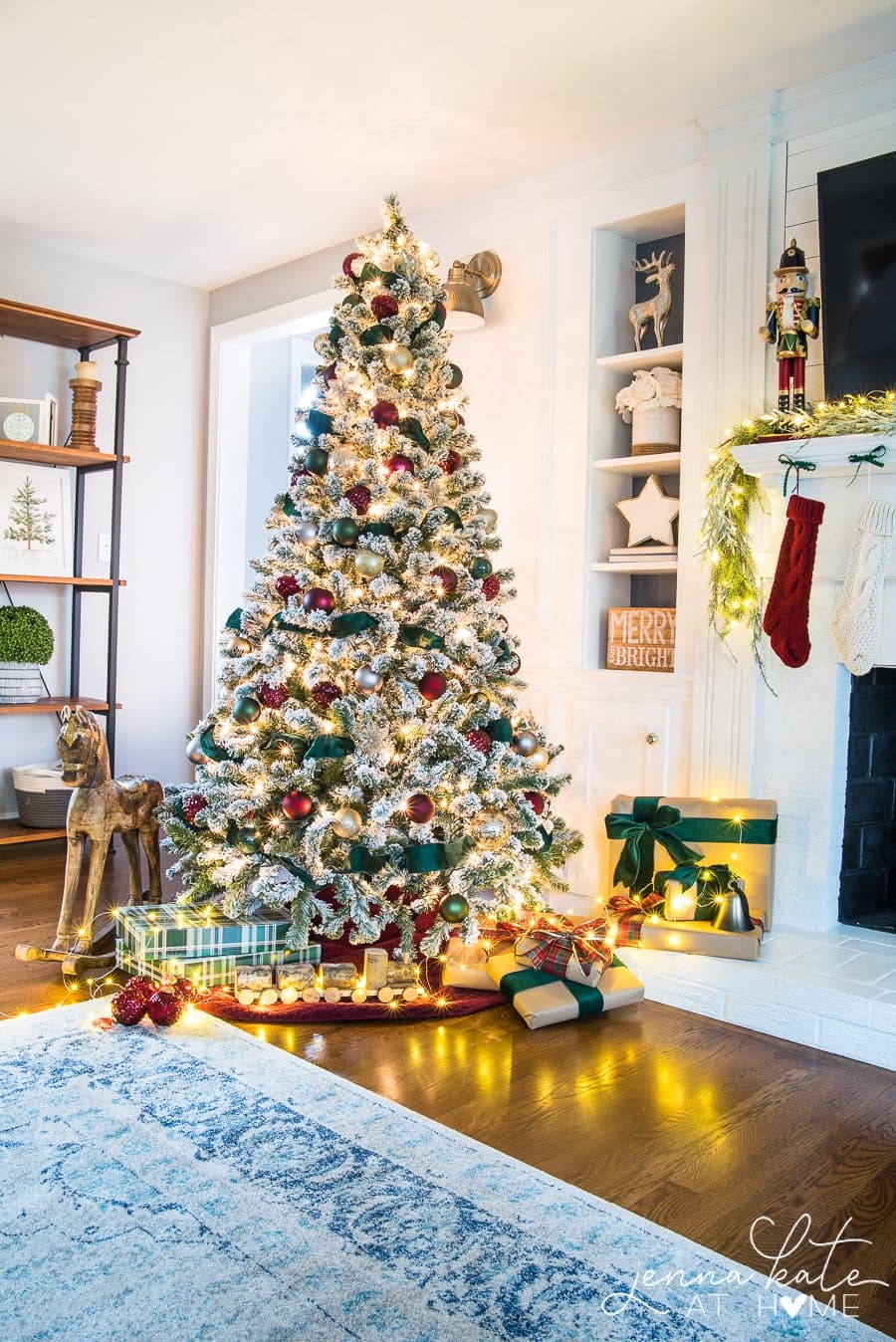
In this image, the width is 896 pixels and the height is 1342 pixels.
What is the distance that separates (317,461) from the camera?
287cm

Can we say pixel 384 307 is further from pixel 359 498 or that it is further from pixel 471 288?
pixel 471 288

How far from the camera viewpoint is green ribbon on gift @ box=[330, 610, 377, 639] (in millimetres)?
2707

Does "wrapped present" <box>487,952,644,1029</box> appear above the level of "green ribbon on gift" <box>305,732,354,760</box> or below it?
below

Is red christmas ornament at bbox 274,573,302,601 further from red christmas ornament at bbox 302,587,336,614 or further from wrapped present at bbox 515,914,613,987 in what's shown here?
wrapped present at bbox 515,914,613,987

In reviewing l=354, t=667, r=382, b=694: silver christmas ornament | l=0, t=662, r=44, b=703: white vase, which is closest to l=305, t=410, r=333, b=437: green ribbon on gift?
l=354, t=667, r=382, b=694: silver christmas ornament

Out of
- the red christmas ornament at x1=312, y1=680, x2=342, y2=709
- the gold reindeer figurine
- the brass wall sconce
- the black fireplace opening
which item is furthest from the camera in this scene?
the brass wall sconce

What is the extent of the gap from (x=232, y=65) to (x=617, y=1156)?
2.98 meters

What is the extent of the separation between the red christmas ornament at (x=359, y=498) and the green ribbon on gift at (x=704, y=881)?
128 centimetres

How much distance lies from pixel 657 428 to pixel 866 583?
98 cm

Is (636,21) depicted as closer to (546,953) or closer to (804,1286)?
(546,953)

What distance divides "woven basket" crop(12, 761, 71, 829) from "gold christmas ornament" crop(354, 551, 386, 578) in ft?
6.88

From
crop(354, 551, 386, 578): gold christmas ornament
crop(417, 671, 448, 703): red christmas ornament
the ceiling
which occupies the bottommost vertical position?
crop(417, 671, 448, 703): red christmas ornament

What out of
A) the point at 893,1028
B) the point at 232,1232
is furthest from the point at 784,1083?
the point at 232,1232

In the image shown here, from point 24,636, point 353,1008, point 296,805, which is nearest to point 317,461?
point 296,805
